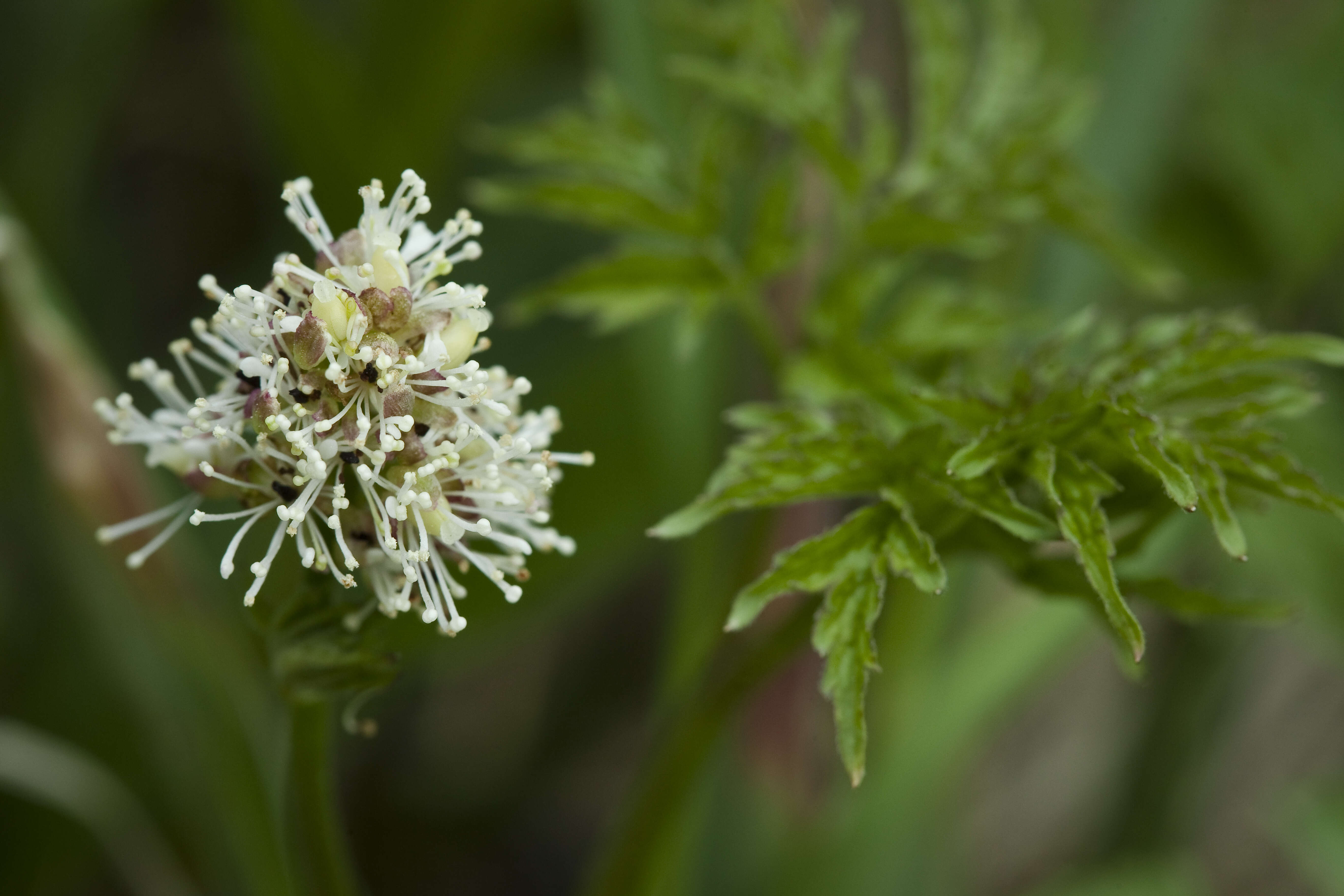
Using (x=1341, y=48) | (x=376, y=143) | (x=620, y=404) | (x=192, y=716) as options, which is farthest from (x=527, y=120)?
(x=1341, y=48)

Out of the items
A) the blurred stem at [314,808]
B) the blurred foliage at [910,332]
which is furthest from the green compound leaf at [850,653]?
the blurred stem at [314,808]

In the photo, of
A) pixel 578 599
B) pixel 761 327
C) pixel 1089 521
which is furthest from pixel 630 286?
pixel 578 599

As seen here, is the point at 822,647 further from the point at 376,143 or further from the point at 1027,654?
the point at 376,143

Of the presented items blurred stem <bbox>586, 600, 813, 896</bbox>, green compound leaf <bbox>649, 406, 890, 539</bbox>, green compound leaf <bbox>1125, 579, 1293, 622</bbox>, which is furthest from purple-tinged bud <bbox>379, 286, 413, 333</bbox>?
green compound leaf <bbox>1125, 579, 1293, 622</bbox>

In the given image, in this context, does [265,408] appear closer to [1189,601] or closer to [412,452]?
[412,452]

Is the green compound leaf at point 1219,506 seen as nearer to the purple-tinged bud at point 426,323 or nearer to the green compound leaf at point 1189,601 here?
the green compound leaf at point 1189,601

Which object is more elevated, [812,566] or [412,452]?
[412,452]

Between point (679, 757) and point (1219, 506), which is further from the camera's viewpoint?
point (679, 757)
